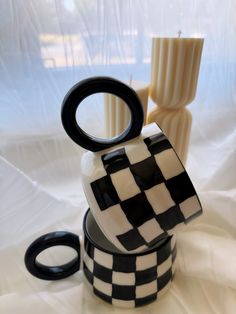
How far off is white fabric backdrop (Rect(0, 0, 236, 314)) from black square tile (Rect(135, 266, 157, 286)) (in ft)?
0.17

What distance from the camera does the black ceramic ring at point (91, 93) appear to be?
0.24 meters

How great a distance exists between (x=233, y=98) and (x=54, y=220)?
432mm

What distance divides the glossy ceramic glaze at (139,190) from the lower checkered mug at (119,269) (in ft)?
0.18

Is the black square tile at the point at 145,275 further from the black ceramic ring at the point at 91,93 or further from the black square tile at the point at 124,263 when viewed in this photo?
the black ceramic ring at the point at 91,93

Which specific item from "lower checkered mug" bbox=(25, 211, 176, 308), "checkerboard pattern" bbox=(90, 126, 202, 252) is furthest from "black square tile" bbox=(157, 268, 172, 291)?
→ "checkerboard pattern" bbox=(90, 126, 202, 252)

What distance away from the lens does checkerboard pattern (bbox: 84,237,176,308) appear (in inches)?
11.7

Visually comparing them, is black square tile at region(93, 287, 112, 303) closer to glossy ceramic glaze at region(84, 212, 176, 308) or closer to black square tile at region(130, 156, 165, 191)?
glossy ceramic glaze at region(84, 212, 176, 308)

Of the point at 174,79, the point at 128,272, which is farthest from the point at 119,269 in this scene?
the point at 174,79

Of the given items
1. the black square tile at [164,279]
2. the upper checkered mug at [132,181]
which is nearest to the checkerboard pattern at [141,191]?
the upper checkered mug at [132,181]

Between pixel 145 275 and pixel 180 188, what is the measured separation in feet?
0.41

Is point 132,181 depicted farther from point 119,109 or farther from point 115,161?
point 119,109

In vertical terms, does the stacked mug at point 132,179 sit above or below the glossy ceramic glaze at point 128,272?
above

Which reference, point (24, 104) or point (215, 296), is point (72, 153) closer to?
point (24, 104)

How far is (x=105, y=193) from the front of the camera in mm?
241
